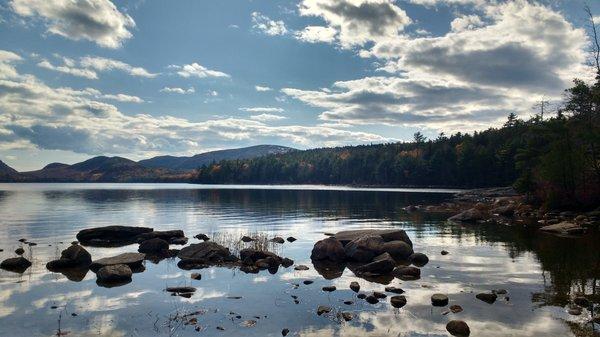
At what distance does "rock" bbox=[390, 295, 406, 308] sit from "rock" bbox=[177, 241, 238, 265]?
46.9 feet

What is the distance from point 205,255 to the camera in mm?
31875

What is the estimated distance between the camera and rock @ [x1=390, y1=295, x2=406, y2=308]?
1995cm

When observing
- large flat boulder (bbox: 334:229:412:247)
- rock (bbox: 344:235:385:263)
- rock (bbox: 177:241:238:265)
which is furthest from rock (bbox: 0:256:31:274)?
large flat boulder (bbox: 334:229:412:247)

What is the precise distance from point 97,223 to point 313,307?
4650 cm

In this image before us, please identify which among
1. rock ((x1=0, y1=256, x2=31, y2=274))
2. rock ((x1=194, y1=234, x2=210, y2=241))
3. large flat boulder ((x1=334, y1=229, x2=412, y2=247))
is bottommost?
rock ((x1=194, y1=234, x2=210, y2=241))

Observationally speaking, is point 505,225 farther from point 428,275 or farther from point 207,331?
point 207,331

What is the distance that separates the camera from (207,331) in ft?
55.2

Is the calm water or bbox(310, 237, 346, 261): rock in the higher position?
bbox(310, 237, 346, 261): rock

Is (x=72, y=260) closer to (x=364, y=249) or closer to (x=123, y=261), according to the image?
(x=123, y=261)

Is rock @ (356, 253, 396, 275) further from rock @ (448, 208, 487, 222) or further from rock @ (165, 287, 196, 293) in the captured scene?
rock @ (448, 208, 487, 222)

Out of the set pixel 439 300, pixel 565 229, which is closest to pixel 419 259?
pixel 439 300

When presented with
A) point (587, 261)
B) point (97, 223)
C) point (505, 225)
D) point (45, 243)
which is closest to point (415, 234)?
point (505, 225)

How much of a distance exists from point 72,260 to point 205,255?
8.99 m

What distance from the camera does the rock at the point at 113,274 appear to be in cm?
2528
